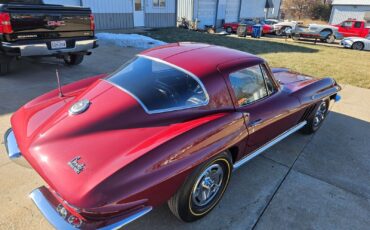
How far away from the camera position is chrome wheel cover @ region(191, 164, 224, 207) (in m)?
2.49

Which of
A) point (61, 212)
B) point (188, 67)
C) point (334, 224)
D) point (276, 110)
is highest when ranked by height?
point (188, 67)

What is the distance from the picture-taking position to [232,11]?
29.2 m

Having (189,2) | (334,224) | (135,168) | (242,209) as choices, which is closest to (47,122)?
(135,168)

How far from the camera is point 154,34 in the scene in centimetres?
1487

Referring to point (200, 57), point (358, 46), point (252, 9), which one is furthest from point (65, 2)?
point (252, 9)

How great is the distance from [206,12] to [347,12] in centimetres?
1911

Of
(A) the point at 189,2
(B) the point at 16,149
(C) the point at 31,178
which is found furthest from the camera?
(A) the point at 189,2

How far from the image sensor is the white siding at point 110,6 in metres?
13.5

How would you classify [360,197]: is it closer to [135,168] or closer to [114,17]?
[135,168]

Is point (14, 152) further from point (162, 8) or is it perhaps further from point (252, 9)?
point (252, 9)

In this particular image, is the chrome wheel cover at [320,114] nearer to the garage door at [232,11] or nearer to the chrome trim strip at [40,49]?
the chrome trim strip at [40,49]

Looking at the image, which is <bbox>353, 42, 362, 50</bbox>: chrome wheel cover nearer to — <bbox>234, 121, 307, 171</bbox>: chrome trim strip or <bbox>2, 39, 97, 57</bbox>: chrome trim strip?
<bbox>234, 121, 307, 171</bbox>: chrome trim strip

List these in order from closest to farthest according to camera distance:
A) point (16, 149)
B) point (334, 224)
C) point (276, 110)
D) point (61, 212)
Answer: point (61, 212) → point (16, 149) → point (334, 224) → point (276, 110)

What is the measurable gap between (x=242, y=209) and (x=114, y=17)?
14.2 metres
